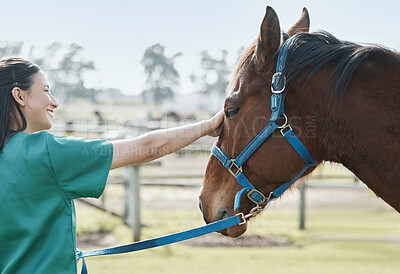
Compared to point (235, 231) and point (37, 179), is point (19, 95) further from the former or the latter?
point (235, 231)

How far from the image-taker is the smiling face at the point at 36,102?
5.72ft

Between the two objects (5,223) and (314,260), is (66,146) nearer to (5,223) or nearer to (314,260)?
(5,223)

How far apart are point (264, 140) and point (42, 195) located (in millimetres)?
1069

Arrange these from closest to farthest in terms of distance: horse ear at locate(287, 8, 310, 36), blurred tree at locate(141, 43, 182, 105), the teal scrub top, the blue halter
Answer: the teal scrub top < the blue halter < horse ear at locate(287, 8, 310, 36) < blurred tree at locate(141, 43, 182, 105)

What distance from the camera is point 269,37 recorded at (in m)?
1.81

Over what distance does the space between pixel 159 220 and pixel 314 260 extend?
2.64 m

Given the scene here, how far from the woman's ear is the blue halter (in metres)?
0.99

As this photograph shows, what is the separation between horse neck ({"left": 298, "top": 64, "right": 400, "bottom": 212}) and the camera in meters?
1.69

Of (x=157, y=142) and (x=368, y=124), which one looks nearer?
(x=368, y=124)

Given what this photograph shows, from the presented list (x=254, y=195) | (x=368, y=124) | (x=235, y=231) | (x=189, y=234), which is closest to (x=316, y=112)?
(x=368, y=124)

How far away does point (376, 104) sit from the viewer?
5.57ft

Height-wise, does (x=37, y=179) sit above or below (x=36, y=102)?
below

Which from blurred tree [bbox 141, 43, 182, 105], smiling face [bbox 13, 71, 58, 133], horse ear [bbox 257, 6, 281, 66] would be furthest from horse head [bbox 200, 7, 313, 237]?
blurred tree [bbox 141, 43, 182, 105]

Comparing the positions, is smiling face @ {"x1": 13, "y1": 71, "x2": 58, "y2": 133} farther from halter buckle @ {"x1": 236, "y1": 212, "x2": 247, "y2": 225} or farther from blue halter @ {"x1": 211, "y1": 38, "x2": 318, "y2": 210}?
halter buckle @ {"x1": 236, "y1": 212, "x2": 247, "y2": 225}
